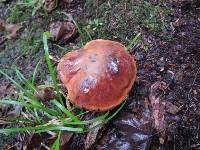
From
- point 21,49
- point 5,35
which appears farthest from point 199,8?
point 5,35

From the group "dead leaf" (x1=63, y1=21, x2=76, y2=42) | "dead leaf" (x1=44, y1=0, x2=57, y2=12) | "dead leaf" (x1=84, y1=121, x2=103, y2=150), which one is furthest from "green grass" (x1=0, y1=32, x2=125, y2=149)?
"dead leaf" (x1=44, y1=0, x2=57, y2=12)

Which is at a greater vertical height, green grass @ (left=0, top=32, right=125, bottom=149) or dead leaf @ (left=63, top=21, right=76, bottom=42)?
dead leaf @ (left=63, top=21, right=76, bottom=42)

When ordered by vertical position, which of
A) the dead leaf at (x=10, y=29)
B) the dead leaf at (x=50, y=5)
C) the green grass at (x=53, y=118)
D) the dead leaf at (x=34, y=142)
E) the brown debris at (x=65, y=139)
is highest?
the dead leaf at (x=50, y=5)

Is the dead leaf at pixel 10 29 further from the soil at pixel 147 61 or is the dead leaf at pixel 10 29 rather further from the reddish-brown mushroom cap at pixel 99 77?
the reddish-brown mushroom cap at pixel 99 77

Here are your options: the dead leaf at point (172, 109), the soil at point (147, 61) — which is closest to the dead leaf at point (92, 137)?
the soil at point (147, 61)

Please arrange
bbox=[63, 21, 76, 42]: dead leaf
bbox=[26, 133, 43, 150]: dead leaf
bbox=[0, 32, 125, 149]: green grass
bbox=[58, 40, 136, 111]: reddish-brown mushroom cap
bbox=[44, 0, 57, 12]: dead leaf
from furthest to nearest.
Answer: bbox=[44, 0, 57, 12]: dead leaf, bbox=[63, 21, 76, 42]: dead leaf, bbox=[26, 133, 43, 150]: dead leaf, bbox=[0, 32, 125, 149]: green grass, bbox=[58, 40, 136, 111]: reddish-brown mushroom cap

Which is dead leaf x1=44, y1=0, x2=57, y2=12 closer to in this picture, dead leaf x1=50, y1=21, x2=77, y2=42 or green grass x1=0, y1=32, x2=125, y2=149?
dead leaf x1=50, y1=21, x2=77, y2=42

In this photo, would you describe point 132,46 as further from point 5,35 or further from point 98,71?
point 5,35
